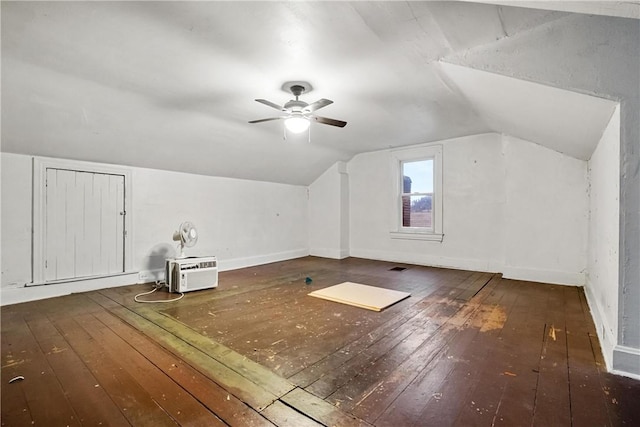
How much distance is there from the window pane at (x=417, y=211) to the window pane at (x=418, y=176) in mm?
164

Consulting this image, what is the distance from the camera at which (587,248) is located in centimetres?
380

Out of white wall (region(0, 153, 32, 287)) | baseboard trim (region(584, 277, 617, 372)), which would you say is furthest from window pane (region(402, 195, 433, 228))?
white wall (region(0, 153, 32, 287))

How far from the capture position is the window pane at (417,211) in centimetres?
568

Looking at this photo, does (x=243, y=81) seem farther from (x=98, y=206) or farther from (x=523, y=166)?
(x=523, y=166)

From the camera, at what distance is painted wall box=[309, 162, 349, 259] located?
652cm

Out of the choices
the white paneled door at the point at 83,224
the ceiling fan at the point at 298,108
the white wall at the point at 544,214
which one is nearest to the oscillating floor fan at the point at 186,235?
the white paneled door at the point at 83,224

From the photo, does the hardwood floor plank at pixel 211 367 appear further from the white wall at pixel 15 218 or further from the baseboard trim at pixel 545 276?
the baseboard trim at pixel 545 276

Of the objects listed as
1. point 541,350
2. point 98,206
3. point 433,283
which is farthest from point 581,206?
point 98,206

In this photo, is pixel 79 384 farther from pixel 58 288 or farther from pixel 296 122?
pixel 296 122

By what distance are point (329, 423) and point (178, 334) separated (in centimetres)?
163

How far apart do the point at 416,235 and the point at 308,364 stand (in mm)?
4232

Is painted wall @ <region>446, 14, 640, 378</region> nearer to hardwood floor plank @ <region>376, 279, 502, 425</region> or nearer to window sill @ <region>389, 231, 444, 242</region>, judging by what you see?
hardwood floor plank @ <region>376, 279, 502, 425</region>

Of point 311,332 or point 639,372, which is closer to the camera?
point 639,372

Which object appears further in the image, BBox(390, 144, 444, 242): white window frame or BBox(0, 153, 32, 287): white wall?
BBox(390, 144, 444, 242): white window frame
